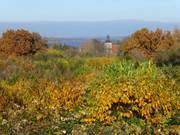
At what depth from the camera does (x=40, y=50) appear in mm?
27516

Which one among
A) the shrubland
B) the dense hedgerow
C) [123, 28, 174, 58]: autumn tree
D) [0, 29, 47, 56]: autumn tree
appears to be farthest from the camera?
[123, 28, 174, 58]: autumn tree

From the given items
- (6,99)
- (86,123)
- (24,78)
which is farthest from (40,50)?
(86,123)

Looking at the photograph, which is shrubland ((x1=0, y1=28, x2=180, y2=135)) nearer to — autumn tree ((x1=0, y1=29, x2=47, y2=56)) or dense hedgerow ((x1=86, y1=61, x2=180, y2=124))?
dense hedgerow ((x1=86, y1=61, x2=180, y2=124))

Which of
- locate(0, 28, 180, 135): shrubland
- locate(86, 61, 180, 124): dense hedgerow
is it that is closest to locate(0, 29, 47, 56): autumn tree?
locate(0, 28, 180, 135): shrubland

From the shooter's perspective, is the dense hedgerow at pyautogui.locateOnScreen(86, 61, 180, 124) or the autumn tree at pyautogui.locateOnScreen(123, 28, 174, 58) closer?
the dense hedgerow at pyautogui.locateOnScreen(86, 61, 180, 124)

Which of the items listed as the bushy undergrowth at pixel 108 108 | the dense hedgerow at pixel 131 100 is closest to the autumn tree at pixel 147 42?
the bushy undergrowth at pixel 108 108

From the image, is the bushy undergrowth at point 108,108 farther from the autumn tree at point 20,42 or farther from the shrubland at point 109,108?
the autumn tree at point 20,42

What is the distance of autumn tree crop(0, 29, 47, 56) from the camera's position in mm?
26891

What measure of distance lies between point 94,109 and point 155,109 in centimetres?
114

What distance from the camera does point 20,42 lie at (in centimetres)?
2716

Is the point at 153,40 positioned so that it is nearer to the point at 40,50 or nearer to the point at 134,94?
the point at 40,50

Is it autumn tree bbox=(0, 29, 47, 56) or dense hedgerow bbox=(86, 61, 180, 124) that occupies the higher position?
dense hedgerow bbox=(86, 61, 180, 124)

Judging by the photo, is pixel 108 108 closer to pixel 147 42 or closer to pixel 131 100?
pixel 131 100

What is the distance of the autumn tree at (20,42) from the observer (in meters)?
26.9
